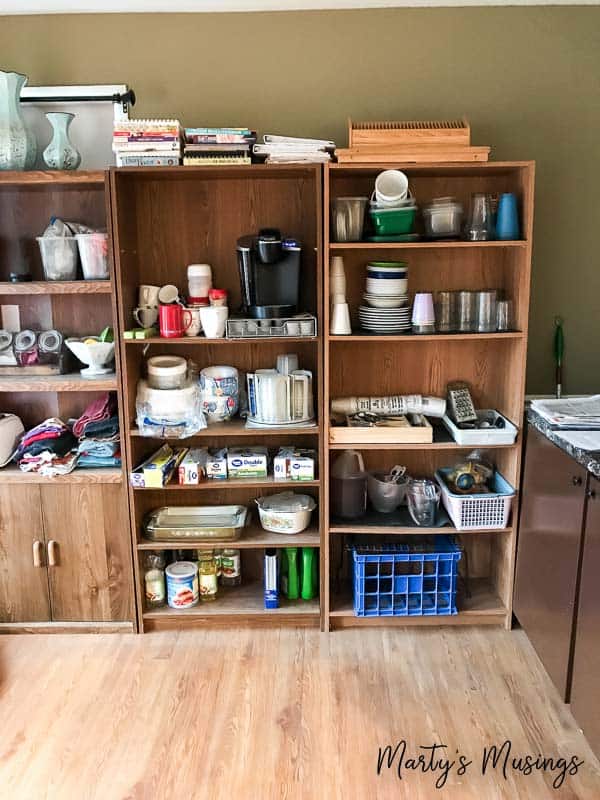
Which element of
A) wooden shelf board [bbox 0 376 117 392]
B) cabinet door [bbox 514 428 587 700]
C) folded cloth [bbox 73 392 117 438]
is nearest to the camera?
cabinet door [bbox 514 428 587 700]

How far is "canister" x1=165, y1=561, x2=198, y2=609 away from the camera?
110 inches

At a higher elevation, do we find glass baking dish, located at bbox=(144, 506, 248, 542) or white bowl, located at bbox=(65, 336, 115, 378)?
white bowl, located at bbox=(65, 336, 115, 378)

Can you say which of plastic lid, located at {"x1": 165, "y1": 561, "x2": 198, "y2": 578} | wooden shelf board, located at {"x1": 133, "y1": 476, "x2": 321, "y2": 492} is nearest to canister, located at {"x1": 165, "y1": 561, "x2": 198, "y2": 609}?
plastic lid, located at {"x1": 165, "y1": 561, "x2": 198, "y2": 578}

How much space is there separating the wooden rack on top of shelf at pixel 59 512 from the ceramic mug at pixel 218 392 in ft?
1.09

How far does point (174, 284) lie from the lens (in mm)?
2811

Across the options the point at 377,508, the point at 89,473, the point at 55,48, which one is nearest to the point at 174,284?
the point at 89,473

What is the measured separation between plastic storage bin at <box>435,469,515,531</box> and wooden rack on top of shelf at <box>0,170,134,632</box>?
1253 mm

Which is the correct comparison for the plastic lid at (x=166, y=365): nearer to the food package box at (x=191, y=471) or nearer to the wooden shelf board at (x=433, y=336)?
the food package box at (x=191, y=471)

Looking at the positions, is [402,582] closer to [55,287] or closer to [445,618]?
[445,618]

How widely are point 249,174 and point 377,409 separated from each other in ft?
3.31

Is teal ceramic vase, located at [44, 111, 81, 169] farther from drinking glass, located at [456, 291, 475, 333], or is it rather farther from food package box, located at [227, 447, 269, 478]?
drinking glass, located at [456, 291, 475, 333]

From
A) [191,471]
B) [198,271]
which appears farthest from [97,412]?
[198,271]

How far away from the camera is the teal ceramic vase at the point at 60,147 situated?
2.55 metres

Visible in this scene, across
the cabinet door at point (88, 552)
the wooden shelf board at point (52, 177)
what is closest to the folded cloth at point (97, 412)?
the cabinet door at point (88, 552)
